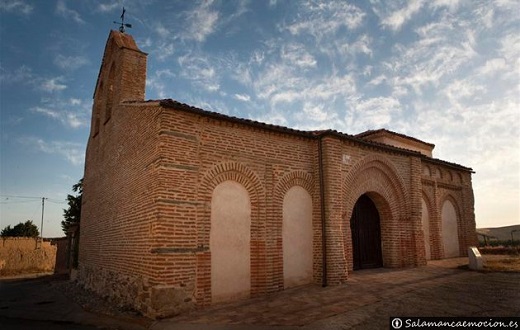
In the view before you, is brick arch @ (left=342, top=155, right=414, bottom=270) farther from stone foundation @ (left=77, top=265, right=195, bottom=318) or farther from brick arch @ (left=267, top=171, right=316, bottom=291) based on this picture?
stone foundation @ (left=77, top=265, right=195, bottom=318)

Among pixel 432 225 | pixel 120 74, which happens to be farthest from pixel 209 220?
pixel 432 225

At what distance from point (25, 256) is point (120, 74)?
855 inches

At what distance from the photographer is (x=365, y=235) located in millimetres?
12312

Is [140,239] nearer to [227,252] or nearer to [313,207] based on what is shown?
[227,252]

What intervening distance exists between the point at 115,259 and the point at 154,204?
3386 mm

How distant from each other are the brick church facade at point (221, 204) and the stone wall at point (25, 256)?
50.6 ft

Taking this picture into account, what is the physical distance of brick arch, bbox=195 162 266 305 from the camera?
25.8 ft

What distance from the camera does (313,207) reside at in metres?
10.3

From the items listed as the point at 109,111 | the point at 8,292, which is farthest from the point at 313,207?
the point at 8,292

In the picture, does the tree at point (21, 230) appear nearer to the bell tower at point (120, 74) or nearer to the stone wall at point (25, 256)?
the stone wall at point (25, 256)

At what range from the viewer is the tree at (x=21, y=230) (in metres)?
37.3

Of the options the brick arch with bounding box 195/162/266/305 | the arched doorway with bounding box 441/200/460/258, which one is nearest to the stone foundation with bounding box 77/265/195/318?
the brick arch with bounding box 195/162/266/305

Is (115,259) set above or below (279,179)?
below

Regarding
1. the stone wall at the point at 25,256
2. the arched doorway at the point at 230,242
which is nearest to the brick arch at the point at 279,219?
the arched doorway at the point at 230,242
